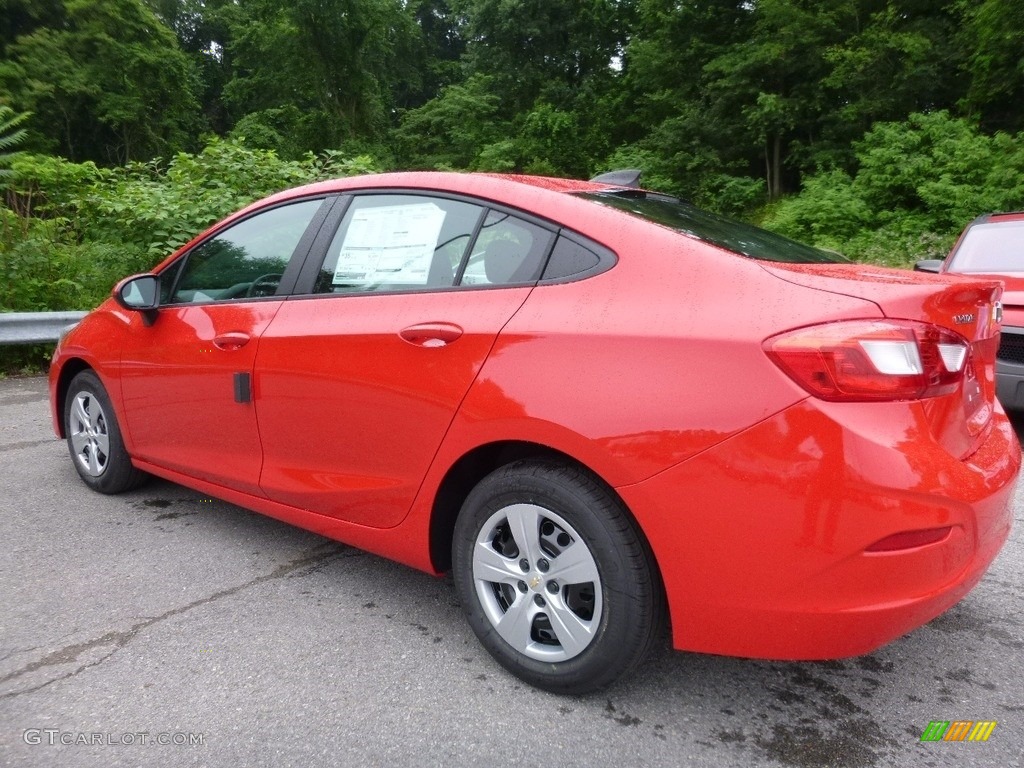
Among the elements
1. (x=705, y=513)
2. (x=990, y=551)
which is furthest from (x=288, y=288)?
(x=990, y=551)

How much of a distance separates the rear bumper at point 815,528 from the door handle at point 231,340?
1741mm

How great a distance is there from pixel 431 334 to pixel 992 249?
18.5 ft

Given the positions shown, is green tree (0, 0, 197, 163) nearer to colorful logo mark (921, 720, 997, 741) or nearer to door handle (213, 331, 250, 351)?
door handle (213, 331, 250, 351)

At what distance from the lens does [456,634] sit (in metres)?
2.65

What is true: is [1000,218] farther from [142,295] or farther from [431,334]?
[142,295]

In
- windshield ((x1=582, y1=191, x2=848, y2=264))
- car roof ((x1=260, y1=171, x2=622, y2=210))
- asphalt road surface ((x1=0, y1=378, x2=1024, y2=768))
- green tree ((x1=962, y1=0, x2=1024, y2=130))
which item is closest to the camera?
asphalt road surface ((x1=0, y1=378, x2=1024, y2=768))

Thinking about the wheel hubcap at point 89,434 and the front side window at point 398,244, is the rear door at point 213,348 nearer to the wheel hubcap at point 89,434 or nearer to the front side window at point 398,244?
the front side window at point 398,244

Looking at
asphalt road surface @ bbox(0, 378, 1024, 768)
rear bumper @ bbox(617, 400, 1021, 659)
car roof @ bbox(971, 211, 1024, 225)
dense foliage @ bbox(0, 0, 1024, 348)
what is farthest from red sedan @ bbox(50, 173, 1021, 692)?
dense foliage @ bbox(0, 0, 1024, 348)

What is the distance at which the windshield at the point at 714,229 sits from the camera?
233 cm

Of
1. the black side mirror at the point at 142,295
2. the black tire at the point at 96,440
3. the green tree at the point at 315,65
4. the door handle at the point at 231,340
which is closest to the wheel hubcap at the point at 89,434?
the black tire at the point at 96,440

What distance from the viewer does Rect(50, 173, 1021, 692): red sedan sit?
183 centimetres

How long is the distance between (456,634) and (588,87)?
29857mm

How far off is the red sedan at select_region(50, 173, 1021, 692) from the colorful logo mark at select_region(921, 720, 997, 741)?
0.42m

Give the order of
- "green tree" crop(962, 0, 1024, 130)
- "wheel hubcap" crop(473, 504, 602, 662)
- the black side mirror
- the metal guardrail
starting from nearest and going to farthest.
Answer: "wheel hubcap" crop(473, 504, 602, 662) < the black side mirror < the metal guardrail < "green tree" crop(962, 0, 1024, 130)
